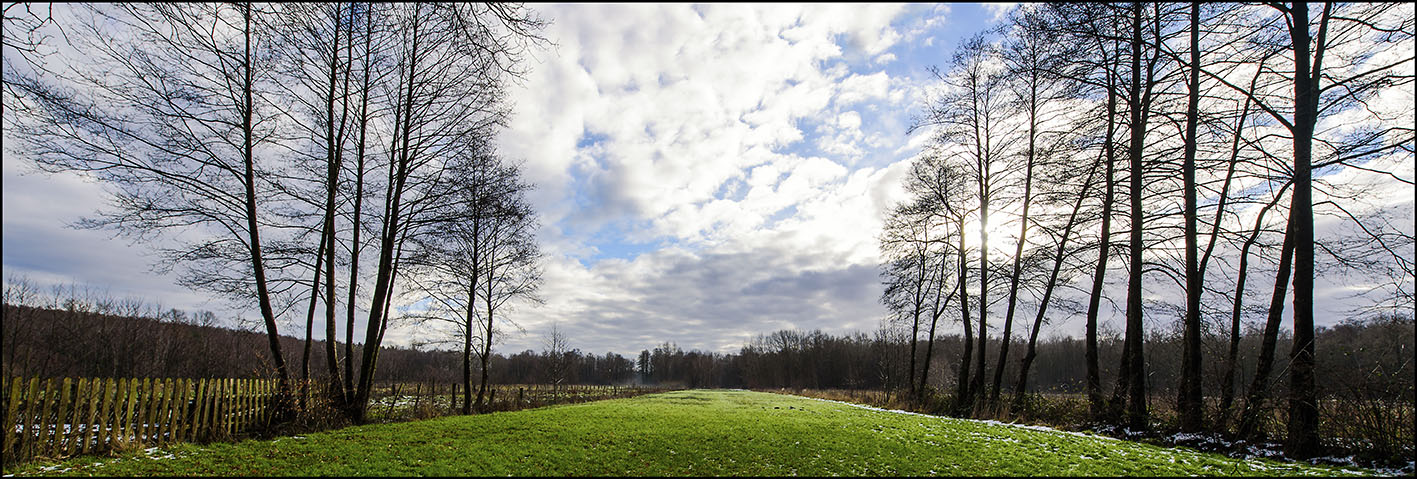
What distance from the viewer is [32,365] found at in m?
29.1

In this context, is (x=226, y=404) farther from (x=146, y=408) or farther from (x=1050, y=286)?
(x=1050, y=286)

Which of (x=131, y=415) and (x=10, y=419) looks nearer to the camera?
(x=10, y=419)

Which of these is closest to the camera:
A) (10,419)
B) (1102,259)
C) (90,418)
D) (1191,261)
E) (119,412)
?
(10,419)

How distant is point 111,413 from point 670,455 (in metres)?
8.55

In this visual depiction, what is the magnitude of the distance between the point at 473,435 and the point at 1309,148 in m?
15.9

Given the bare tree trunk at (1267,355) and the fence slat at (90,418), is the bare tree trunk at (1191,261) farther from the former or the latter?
the fence slat at (90,418)

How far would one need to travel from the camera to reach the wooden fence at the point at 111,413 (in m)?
7.50

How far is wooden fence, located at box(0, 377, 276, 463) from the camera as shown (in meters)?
7.50

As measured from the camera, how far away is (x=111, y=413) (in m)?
8.73

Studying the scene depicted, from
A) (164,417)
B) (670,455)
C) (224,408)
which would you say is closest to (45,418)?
(164,417)

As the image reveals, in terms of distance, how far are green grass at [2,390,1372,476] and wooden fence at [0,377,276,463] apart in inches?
23.7

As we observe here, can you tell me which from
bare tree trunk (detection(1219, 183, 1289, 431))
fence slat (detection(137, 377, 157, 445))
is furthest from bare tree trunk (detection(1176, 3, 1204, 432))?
fence slat (detection(137, 377, 157, 445))

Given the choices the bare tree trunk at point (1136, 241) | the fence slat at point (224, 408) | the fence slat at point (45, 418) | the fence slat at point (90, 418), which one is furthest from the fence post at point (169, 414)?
the bare tree trunk at point (1136, 241)

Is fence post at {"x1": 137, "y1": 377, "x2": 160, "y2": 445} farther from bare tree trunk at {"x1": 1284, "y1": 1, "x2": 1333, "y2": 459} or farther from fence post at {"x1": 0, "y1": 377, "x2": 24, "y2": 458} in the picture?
bare tree trunk at {"x1": 1284, "y1": 1, "x2": 1333, "y2": 459}
